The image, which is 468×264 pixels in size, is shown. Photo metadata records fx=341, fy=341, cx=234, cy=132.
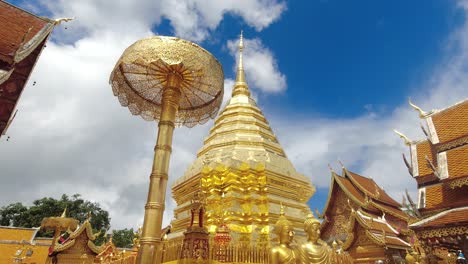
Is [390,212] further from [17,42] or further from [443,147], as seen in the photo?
[17,42]

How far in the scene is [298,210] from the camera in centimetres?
1013

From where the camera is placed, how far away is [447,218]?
8438 mm

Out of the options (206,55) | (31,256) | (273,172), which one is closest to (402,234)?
(273,172)

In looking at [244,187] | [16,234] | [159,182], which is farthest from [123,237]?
[159,182]

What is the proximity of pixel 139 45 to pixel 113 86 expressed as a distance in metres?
1.71

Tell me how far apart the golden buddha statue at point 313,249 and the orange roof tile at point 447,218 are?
3.64m

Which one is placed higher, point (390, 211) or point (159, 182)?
point (390, 211)

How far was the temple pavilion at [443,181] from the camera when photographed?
8469mm

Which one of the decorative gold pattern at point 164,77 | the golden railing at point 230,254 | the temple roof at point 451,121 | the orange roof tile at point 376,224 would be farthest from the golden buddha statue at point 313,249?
the orange roof tile at point 376,224

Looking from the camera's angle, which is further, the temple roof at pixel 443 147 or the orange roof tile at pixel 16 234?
the orange roof tile at pixel 16 234

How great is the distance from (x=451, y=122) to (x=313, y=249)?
7406 mm

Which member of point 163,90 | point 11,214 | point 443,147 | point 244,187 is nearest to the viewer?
point 163,90

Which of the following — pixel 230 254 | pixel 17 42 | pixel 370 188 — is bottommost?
pixel 230 254

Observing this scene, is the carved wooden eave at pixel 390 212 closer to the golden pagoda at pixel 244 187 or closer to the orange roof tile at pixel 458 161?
the golden pagoda at pixel 244 187
